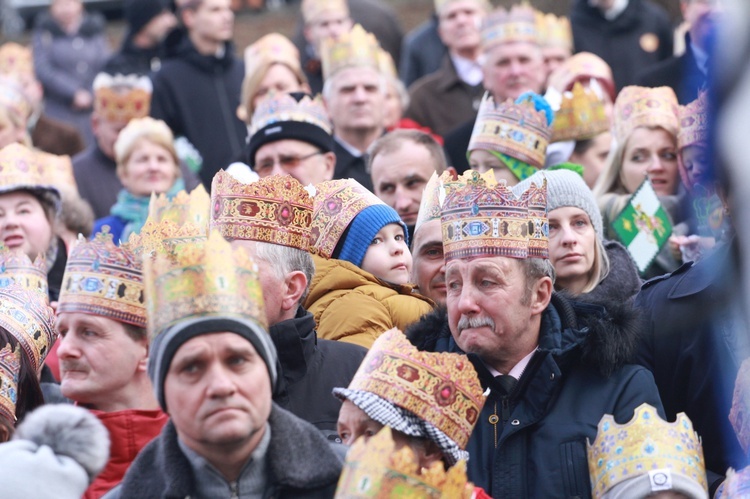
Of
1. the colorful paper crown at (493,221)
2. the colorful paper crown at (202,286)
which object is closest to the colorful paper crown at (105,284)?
the colorful paper crown at (202,286)

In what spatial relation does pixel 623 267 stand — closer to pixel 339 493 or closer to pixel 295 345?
pixel 295 345

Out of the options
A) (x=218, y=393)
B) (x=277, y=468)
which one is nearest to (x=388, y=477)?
(x=277, y=468)

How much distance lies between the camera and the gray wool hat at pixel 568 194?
243 inches

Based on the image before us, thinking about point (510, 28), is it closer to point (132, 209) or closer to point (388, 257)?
point (132, 209)

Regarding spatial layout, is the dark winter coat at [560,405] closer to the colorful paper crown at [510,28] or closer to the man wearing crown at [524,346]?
the man wearing crown at [524,346]

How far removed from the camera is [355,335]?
5684mm

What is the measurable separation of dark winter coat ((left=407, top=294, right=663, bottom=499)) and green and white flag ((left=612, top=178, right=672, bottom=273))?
6.69ft

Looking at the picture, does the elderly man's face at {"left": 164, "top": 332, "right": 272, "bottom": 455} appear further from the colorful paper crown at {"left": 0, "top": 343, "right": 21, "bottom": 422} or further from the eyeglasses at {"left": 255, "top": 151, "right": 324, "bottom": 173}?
the eyeglasses at {"left": 255, "top": 151, "right": 324, "bottom": 173}

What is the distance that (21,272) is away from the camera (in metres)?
6.24

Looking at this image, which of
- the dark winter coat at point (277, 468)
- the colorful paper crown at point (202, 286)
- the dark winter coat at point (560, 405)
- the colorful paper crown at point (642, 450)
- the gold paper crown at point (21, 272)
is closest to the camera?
the dark winter coat at point (277, 468)

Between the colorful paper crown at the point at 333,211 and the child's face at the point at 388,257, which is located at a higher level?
the colorful paper crown at the point at 333,211

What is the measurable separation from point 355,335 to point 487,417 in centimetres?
108

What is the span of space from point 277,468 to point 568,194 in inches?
116

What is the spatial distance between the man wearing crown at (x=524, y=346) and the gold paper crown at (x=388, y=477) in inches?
40.2
